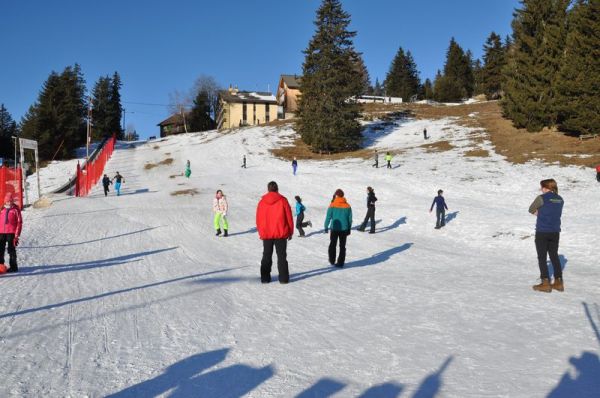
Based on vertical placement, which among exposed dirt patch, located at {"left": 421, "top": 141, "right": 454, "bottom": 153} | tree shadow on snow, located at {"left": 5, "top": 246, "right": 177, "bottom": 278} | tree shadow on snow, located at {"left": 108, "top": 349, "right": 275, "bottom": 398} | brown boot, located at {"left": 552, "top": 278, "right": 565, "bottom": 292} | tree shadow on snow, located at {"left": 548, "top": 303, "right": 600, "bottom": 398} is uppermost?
exposed dirt patch, located at {"left": 421, "top": 141, "right": 454, "bottom": 153}

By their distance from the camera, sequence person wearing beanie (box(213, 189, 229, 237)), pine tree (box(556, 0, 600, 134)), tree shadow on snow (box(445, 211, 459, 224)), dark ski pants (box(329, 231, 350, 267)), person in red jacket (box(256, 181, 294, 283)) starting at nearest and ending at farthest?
person in red jacket (box(256, 181, 294, 283)) < dark ski pants (box(329, 231, 350, 267)) < person wearing beanie (box(213, 189, 229, 237)) < tree shadow on snow (box(445, 211, 459, 224)) < pine tree (box(556, 0, 600, 134))

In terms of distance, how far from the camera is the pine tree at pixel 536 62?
4066 cm

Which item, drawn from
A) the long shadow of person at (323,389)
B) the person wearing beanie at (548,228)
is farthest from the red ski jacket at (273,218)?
the person wearing beanie at (548,228)

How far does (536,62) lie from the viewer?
1684 inches

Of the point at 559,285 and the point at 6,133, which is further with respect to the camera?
the point at 6,133

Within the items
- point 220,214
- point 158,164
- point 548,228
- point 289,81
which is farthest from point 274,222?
point 289,81

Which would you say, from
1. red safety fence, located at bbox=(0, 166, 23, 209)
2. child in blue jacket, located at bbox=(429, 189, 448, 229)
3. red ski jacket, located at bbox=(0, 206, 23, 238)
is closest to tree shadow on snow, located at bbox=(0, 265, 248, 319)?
red ski jacket, located at bbox=(0, 206, 23, 238)

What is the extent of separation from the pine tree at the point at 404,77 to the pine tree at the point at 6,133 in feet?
256

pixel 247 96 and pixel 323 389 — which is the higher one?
pixel 247 96

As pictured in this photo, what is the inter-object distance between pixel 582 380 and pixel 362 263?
6.75 meters

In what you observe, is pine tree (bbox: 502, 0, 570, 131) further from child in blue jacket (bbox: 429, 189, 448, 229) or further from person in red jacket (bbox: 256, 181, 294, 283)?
person in red jacket (bbox: 256, 181, 294, 283)

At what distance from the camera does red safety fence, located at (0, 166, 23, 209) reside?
57.5 feet

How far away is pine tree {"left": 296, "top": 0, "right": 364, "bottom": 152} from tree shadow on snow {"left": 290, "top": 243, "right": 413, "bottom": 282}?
32495mm

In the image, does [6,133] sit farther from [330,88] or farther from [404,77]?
[404,77]
